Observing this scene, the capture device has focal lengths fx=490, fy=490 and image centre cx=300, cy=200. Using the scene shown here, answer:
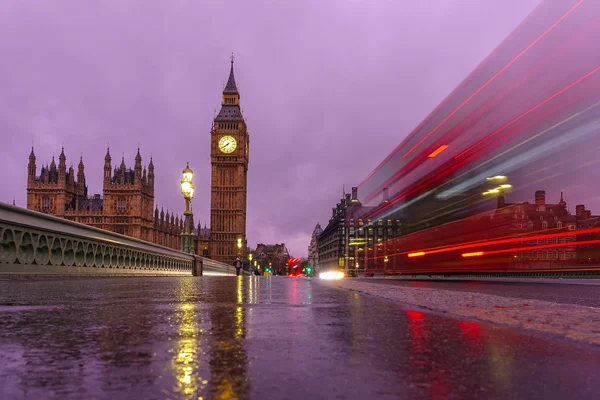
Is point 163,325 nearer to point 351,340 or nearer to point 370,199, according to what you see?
point 351,340

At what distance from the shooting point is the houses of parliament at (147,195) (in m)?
89.1

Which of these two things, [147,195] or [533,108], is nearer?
[533,108]

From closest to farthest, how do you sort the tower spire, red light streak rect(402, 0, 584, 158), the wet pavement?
the wet pavement < red light streak rect(402, 0, 584, 158) < the tower spire

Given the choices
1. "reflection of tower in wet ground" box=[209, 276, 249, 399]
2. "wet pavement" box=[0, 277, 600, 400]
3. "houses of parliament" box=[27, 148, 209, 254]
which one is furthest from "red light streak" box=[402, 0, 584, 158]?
"houses of parliament" box=[27, 148, 209, 254]

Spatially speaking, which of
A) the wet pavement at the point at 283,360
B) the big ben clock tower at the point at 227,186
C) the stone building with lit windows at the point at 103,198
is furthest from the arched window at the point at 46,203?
the wet pavement at the point at 283,360

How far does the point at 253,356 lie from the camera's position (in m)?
1.77

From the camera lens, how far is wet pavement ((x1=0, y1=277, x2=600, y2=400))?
1.28m

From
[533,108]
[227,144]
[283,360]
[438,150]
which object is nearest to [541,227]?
[533,108]

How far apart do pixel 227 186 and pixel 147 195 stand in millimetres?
19050

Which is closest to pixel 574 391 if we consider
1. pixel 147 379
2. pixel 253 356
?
pixel 253 356

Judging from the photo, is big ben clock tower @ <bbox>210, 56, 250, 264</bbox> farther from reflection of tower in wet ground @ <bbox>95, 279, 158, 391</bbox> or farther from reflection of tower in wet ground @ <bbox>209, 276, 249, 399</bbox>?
reflection of tower in wet ground @ <bbox>209, 276, 249, 399</bbox>

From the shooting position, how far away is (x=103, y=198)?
92625mm

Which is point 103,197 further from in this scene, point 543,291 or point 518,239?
point 543,291

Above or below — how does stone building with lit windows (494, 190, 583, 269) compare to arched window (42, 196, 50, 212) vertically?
below
